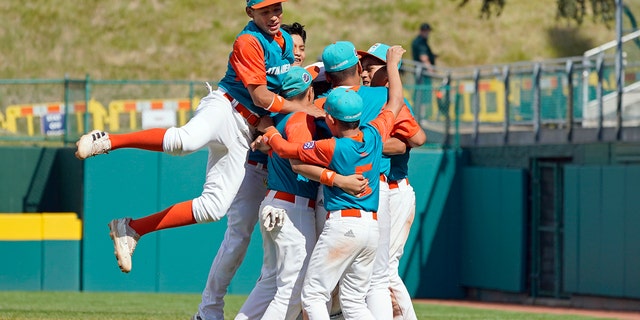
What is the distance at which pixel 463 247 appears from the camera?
63.6 ft

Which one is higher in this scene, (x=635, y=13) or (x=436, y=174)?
(x=635, y=13)

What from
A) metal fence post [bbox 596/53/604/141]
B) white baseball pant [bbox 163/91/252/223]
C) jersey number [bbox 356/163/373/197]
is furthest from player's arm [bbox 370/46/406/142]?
metal fence post [bbox 596/53/604/141]

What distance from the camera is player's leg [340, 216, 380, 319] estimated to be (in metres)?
8.50

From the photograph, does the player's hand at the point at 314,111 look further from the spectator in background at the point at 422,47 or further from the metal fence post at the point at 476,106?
the spectator in background at the point at 422,47

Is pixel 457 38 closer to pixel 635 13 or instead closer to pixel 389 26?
pixel 389 26

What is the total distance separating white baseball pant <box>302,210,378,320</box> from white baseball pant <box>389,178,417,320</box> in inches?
39.0

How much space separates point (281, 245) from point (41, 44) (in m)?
28.4

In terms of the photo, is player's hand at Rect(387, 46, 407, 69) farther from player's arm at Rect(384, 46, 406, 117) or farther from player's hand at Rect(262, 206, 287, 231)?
player's hand at Rect(262, 206, 287, 231)

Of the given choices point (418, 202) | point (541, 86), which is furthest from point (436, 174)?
point (541, 86)

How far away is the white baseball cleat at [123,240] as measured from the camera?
8930 millimetres

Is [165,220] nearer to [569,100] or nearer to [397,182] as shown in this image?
[397,182]

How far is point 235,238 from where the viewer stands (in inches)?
370

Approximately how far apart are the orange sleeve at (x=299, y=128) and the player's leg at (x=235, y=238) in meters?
0.77

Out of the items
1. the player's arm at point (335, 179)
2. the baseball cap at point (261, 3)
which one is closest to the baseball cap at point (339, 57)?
the baseball cap at point (261, 3)
